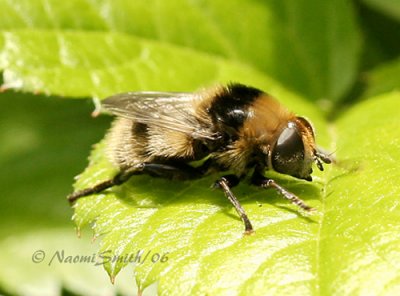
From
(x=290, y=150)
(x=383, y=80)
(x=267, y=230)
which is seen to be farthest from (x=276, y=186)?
(x=383, y=80)

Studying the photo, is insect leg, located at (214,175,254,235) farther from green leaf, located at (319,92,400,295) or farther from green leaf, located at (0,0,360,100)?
green leaf, located at (0,0,360,100)

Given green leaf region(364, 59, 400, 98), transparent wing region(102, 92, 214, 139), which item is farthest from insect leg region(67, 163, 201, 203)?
green leaf region(364, 59, 400, 98)

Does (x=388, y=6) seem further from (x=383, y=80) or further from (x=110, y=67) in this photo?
(x=110, y=67)

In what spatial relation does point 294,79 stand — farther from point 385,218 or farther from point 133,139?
point 385,218

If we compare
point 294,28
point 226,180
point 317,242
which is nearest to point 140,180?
point 226,180

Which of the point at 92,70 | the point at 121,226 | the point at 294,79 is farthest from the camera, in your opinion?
the point at 294,79

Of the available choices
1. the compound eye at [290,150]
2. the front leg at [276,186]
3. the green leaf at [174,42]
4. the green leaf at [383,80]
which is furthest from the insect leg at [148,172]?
the green leaf at [383,80]
